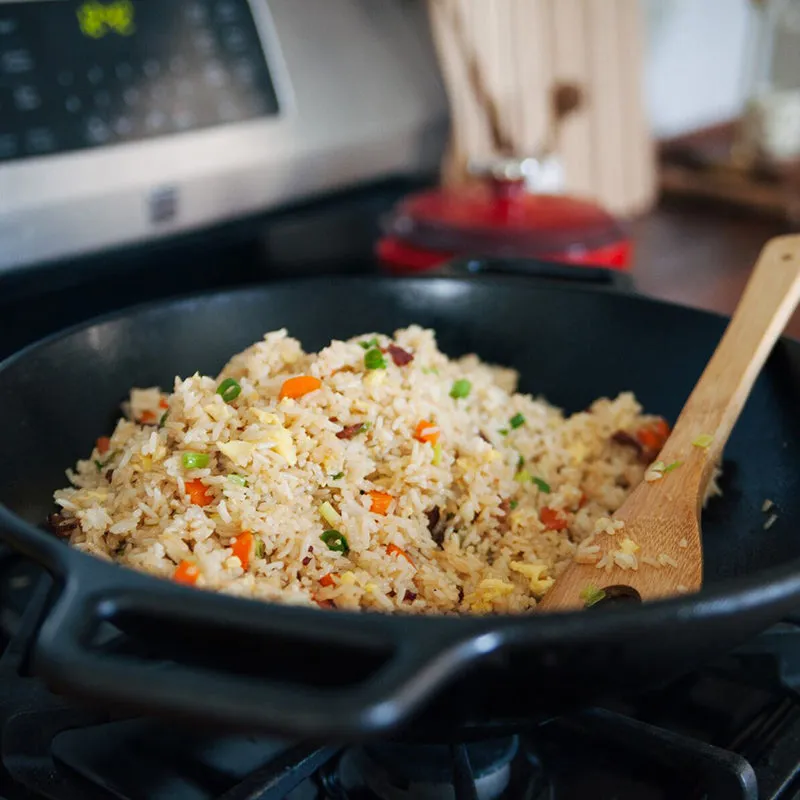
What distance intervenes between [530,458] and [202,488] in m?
0.32

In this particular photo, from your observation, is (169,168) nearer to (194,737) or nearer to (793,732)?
(194,737)

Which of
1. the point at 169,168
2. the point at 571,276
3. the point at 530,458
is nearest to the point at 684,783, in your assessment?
the point at 530,458

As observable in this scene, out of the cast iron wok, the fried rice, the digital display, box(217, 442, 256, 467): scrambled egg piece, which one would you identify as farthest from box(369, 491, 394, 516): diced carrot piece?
the digital display

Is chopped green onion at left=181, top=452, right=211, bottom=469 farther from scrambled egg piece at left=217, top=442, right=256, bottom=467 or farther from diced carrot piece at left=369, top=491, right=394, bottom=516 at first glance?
diced carrot piece at left=369, top=491, right=394, bottom=516

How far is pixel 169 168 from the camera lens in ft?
3.67

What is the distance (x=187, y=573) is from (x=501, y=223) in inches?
31.6

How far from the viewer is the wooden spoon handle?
82 cm

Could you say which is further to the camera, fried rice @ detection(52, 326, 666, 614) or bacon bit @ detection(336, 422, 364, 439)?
bacon bit @ detection(336, 422, 364, 439)

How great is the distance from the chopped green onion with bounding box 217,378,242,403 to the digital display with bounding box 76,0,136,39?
1.70 ft

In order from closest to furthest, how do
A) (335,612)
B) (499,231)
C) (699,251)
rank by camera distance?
(335,612), (499,231), (699,251)

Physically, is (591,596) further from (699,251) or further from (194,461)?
(699,251)

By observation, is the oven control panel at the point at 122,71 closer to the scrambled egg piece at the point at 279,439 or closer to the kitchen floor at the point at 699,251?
the scrambled egg piece at the point at 279,439

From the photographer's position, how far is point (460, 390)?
0.88m

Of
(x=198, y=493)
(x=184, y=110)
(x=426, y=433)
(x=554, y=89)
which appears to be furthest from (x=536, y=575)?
(x=554, y=89)
